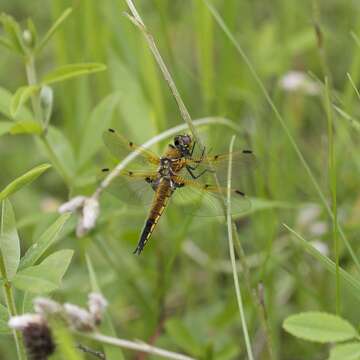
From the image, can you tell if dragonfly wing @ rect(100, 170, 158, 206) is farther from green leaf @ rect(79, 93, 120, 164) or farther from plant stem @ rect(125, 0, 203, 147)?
plant stem @ rect(125, 0, 203, 147)

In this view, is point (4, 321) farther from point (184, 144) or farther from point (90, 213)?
point (184, 144)

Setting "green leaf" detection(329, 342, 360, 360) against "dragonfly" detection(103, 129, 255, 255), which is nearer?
"green leaf" detection(329, 342, 360, 360)

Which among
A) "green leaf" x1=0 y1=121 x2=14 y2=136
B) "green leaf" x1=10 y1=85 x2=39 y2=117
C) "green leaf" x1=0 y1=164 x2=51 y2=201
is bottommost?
"green leaf" x1=0 y1=164 x2=51 y2=201

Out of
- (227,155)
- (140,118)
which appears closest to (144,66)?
(140,118)

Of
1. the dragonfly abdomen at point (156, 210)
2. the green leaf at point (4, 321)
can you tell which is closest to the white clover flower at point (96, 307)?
the green leaf at point (4, 321)

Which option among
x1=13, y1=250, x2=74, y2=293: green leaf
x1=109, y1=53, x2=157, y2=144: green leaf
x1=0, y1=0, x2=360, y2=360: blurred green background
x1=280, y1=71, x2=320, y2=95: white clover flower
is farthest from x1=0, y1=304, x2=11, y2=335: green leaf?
x1=280, y1=71, x2=320, y2=95: white clover flower

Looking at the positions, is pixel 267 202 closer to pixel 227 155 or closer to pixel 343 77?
pixel 227 155
